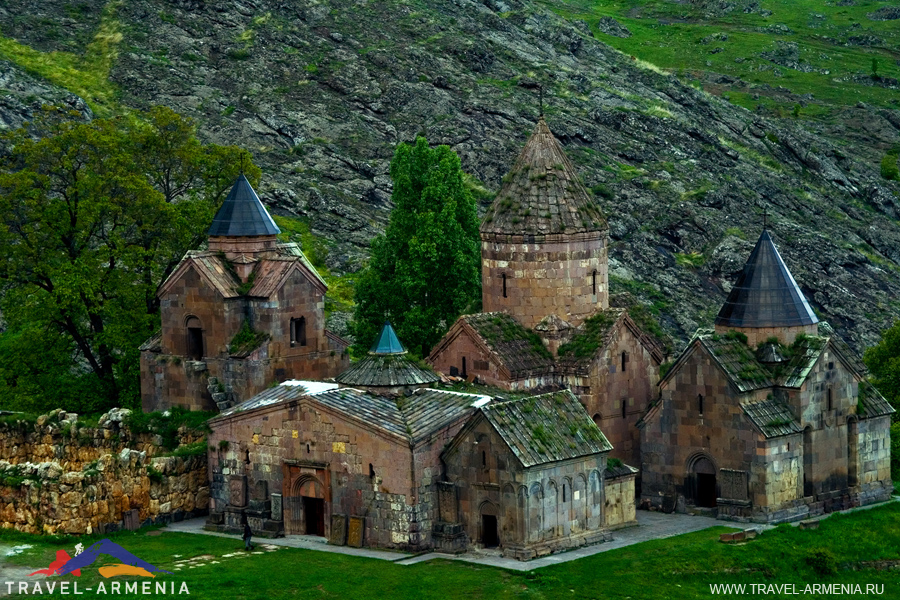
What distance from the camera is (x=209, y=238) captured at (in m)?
64.2

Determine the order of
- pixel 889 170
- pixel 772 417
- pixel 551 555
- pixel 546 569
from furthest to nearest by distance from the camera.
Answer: pixel 889 170
pixel 772 417
pixel 551 555
pixel 546 569

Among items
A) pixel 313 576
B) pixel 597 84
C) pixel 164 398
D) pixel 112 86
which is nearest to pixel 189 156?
pixel 164 398

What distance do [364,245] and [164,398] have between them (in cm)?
3526

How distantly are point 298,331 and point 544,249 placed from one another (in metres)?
9.61

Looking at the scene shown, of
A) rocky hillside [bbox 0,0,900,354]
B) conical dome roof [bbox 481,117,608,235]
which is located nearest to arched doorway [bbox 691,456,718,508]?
conical dome roof [bbox 481,117,608,235]

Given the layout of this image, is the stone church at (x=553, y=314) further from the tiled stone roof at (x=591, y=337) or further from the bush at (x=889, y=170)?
the bush at (x=889, y=170)

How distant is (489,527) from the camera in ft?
175

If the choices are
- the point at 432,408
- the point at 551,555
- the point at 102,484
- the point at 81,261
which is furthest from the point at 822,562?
the point at 81,261

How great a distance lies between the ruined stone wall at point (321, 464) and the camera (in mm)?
53406

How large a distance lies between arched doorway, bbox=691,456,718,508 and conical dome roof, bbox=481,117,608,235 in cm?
893

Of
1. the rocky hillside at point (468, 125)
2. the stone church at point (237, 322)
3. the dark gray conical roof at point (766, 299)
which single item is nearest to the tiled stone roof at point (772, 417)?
the dark gray conical roof at point (766, 299)

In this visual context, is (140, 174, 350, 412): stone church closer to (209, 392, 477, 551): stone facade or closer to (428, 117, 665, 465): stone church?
(209, 392, 477, 551): stone facade

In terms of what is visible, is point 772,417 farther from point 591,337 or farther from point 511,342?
point 511,342

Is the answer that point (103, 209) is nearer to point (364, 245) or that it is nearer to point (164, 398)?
point (164, 398)
